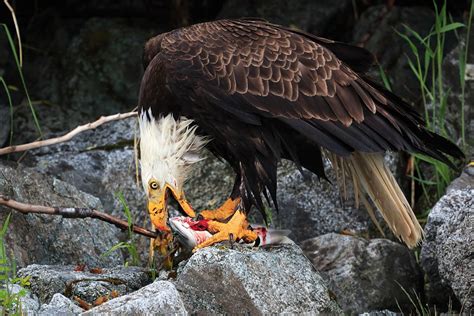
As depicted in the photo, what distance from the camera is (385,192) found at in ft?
19.6

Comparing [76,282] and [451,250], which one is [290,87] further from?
[76,282]

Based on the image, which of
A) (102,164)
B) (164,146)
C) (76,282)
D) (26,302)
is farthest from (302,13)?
(26,302)

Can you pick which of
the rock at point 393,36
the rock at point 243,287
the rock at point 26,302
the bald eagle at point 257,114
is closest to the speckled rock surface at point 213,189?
the rock at point 393,36

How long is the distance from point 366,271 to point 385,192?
0.45m

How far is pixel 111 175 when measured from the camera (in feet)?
23.4

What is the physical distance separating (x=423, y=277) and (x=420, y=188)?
50.7 inches

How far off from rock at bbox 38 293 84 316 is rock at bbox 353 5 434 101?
3.65 meters

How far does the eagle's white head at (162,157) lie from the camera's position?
5.74m

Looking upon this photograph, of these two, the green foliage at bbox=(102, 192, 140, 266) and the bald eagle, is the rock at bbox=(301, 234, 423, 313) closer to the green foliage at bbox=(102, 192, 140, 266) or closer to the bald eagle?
the bald eagle

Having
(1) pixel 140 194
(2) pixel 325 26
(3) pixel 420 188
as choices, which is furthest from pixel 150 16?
(3) pixel 420 188

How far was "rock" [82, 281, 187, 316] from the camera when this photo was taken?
172 inches

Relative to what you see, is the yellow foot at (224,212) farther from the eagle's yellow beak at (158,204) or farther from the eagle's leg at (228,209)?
the eagle's yellow beak at (158,204)

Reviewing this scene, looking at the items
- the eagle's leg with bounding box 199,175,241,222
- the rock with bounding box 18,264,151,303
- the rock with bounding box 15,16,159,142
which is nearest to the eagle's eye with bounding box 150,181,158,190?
the eagle's leg with bounding box 199,175,241,222

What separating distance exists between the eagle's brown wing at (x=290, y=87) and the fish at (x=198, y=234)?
541 mm
